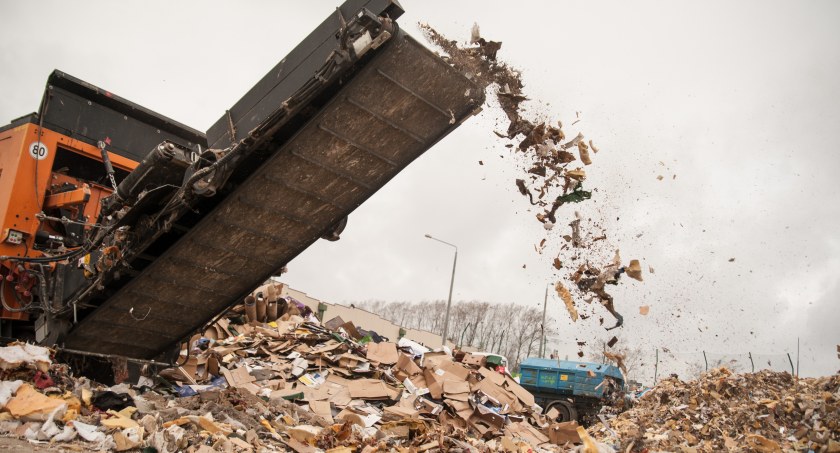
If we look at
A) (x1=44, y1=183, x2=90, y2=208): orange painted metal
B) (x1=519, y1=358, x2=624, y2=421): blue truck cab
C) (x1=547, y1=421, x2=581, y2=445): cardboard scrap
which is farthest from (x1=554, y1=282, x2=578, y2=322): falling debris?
(x1=519, y1=358, x2=624, y2=421): blue truck cab

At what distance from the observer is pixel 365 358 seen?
8.23 m

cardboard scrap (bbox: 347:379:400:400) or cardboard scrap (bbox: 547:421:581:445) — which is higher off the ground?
cardboard scrap (bbox: 347:379:400:400)

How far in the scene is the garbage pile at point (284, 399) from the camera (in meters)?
4.07

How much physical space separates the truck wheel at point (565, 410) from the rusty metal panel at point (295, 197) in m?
9.33

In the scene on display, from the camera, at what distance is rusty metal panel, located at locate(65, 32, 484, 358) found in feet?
12.4

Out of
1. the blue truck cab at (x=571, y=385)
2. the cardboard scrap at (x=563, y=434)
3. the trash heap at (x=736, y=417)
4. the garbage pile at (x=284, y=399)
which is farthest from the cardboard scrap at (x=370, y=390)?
the blue truck cab at (x=571, y=385)

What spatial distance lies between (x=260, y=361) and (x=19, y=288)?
3.33m

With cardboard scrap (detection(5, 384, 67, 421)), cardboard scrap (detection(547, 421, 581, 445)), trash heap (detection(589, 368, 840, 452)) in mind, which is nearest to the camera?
cardboard scrap (detection(5, 384, 67, 421))

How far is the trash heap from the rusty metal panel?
4.04 metres

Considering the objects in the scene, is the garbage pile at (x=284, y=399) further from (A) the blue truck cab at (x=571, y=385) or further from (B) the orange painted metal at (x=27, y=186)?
(A) the blue truck cab at (x=571, y=385)

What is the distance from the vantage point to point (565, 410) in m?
12.5

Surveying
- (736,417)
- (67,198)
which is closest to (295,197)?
(67,198)

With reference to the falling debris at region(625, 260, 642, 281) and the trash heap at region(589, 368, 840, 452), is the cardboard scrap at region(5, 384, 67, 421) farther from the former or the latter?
the trash heap at region(589, 368, 840, 452)

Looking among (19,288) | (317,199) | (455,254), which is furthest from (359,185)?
(455,254)
